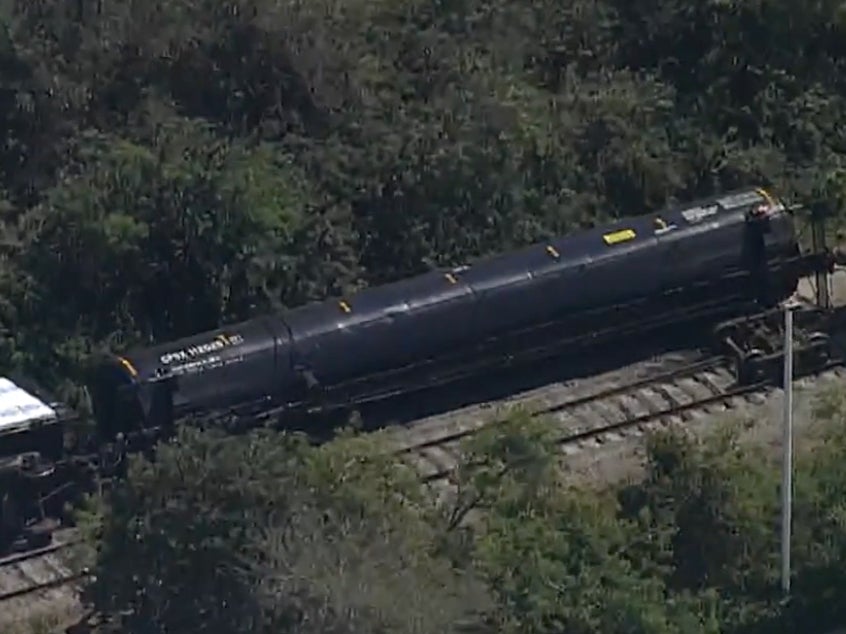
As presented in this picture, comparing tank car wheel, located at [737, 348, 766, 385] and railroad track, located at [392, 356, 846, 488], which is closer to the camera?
railroad track, located at [392, 356, 846, 488]

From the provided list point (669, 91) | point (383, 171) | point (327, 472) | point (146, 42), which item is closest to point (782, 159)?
point (669, 91)

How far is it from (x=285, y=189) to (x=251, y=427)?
612cm

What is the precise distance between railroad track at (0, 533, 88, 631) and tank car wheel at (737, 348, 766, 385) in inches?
445

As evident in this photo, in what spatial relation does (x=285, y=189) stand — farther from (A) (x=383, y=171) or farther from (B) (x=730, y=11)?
(B) (x=730, y=11)

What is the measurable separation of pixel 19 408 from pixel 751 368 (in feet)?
39.3

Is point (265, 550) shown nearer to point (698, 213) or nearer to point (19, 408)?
point (19, 408)

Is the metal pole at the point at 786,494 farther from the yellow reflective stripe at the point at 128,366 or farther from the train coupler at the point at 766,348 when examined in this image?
the yellow reflective stripe at the point at 128,366

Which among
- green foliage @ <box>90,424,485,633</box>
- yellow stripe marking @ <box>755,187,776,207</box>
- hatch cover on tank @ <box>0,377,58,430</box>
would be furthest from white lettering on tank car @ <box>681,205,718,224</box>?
hatch cover on tank @ <box>0,377,58,430</box>

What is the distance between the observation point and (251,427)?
32.2m

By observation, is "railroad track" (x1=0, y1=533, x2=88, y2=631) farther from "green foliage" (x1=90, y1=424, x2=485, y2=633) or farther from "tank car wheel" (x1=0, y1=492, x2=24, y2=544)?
"green foliage" (x1=90, y1=424, x2=485, y2=633)

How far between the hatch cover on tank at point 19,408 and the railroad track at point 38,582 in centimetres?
189

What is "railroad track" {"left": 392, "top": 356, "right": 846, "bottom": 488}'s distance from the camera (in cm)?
3375

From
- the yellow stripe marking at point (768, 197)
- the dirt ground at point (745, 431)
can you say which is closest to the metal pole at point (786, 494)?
the dirt ground at point (745, 431)

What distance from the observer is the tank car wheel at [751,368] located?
1395 inches
